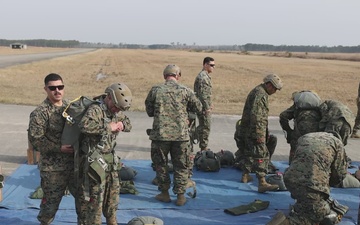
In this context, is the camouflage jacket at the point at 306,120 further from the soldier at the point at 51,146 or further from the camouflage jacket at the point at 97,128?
the soldier at the point at 51,146

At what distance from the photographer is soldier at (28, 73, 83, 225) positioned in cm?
496

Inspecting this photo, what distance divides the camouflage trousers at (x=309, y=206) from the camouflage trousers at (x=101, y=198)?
2212 millimetres

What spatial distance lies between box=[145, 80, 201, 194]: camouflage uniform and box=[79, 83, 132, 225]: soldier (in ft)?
5.33

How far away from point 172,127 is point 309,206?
7.99 ft

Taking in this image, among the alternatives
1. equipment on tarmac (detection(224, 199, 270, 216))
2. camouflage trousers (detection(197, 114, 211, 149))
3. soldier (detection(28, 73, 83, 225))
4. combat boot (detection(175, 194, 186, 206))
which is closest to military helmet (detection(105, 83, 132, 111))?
soldier (detection(28, 73, 83, 225))

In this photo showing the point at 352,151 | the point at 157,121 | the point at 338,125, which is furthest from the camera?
the point at 352,151

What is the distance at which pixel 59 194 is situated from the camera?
200 inches

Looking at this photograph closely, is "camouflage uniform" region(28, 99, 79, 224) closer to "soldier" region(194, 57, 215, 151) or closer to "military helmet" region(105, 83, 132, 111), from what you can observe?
"military helmet" region(105, 83, 132, 111)

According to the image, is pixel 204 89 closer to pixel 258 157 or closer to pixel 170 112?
pixel 258 157

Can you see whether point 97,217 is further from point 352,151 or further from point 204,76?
point 352,151

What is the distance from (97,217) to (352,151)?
8466 mm

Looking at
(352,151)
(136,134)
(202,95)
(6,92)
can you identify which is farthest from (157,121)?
(6,92)

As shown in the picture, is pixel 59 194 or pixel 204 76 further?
pixel 204 76

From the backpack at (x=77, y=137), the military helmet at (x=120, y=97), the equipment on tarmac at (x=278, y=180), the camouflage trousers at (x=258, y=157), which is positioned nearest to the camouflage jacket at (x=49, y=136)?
the backpack at (x=77, y=137)
